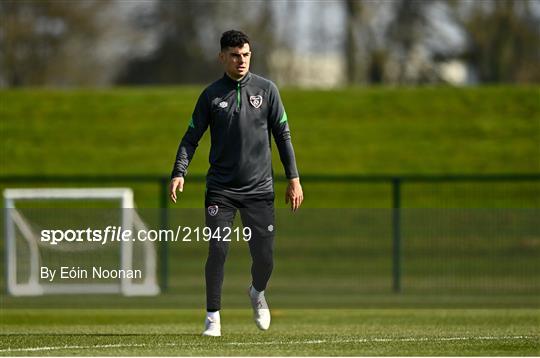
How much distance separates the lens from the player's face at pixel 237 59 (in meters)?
9.96

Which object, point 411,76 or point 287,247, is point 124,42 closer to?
point 411,76

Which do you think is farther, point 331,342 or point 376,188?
point 376,188

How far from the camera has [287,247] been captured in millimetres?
20469

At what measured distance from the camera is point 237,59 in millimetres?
9961

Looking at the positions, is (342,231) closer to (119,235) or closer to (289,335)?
(119,235)

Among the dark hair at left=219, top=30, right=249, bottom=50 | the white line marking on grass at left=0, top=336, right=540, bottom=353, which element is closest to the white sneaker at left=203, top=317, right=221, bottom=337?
the white line marking on grass at left=0, top=336, right=540, bottom=353

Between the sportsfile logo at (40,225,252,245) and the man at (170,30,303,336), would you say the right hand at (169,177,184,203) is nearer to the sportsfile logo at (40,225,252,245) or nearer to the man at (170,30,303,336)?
the man at (170,30,303,336)

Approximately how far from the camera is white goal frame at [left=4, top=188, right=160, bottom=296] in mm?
18359

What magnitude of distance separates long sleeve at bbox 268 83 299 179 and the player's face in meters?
0.28

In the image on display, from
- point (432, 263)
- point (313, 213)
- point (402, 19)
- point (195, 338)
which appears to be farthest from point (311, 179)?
point (402, 19)

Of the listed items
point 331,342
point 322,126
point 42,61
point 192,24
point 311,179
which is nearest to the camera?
point 331,342

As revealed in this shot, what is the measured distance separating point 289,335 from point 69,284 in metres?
8.15

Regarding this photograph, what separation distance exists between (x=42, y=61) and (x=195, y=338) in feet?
133

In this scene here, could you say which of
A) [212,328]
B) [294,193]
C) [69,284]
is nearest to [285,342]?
[212,328]
